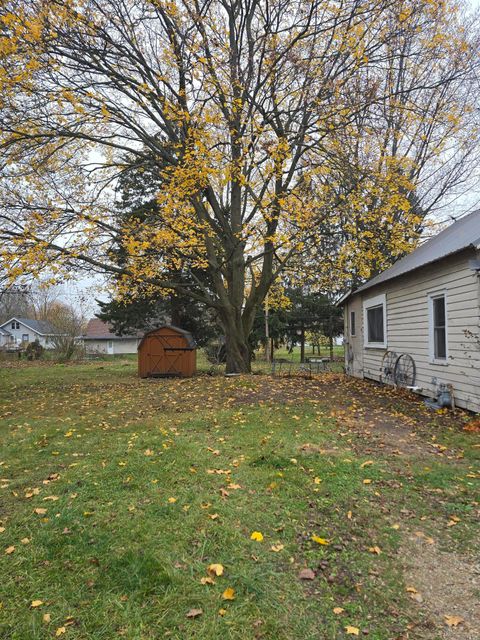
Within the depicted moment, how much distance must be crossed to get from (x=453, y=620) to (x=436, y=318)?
7261mm

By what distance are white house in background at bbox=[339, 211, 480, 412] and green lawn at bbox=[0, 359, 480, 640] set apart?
158 cm

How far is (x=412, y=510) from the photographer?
362cm

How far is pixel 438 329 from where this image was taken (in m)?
8.62

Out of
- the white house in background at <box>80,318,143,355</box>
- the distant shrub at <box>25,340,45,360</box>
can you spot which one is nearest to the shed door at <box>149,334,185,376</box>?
the distant shrub at <box>25,340,45,360</box>

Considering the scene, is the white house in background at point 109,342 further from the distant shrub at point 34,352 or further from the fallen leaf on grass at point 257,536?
the fallen leaf on grass at point 257,536

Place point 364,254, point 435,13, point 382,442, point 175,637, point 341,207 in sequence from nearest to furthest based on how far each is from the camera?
1. point 175,637
2. point 382,442
3. point 435,13
4. point 341,207
5. point 364,254

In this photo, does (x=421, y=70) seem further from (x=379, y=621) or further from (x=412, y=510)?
(x=379, y=621)

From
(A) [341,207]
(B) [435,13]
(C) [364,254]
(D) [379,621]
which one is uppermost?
(B) [435,13]

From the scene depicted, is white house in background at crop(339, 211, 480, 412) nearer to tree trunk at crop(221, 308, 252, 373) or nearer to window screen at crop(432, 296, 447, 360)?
window screen at crop(432, 296, 447, 360)

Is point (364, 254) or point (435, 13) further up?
point (435, 13)

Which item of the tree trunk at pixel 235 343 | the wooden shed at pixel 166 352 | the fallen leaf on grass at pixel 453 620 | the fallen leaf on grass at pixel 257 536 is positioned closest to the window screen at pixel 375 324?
the tree trunk at pixel 235 343

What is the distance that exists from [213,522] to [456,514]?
2045 millimetres

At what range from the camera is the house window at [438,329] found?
330 inches

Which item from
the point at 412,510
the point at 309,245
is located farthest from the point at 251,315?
the point at 412,510
